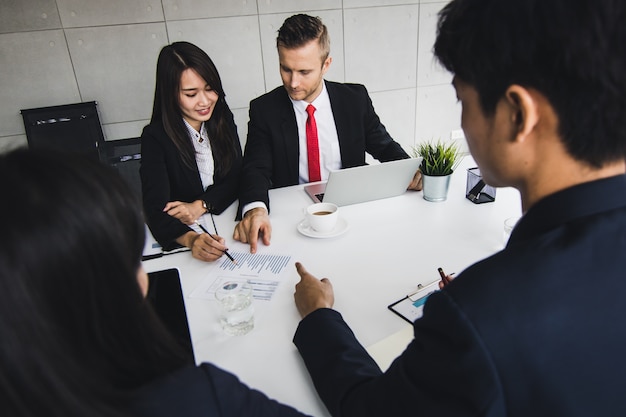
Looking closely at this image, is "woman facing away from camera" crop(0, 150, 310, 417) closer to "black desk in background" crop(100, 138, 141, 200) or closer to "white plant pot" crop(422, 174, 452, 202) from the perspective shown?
"white plant pot" crop(422, 174, 452, 202)

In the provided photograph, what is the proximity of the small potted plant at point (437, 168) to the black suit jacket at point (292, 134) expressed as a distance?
0.61 meters

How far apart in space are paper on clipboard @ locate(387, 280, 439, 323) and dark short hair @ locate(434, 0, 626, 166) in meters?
0.55

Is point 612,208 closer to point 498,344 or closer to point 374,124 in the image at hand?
point 498,344

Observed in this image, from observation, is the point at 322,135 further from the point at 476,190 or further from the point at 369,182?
the point at 476,190

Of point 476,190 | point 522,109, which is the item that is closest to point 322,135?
point 476,190

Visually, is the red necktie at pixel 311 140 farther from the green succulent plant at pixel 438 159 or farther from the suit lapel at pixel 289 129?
the green succulent plant at pixel 438 159

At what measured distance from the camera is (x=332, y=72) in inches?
139

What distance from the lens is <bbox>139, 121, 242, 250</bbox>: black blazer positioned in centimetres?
179

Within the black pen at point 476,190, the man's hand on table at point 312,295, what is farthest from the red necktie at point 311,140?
the man's hand on table at point 312,295

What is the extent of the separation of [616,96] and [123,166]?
91.1 inches

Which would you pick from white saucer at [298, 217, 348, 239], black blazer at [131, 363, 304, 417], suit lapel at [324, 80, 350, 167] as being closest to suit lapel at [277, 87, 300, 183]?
suit lapel at [324, 80, 350, 167]

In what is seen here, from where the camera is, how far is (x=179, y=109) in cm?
203

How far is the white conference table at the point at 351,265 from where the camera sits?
92 cm

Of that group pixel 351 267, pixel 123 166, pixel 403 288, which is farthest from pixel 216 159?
pixel 403 288
